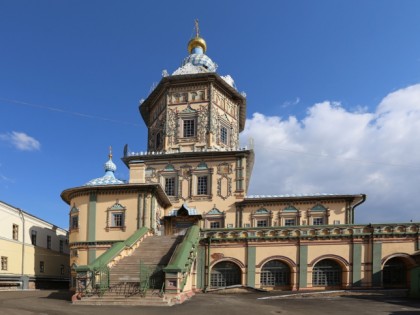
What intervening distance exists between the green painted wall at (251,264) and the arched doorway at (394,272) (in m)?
7.64

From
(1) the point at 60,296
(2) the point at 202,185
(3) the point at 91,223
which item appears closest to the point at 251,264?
(2) the point at 202,185

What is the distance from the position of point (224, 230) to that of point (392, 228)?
9941 millimetres

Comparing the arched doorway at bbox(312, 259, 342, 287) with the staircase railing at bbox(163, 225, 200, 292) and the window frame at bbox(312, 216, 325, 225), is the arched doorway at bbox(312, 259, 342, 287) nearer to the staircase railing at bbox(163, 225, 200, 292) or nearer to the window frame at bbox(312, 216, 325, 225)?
the window frame at bbox(312, 216, 325, 225)

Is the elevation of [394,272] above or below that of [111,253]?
below

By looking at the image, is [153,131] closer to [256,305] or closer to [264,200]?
[264,200]

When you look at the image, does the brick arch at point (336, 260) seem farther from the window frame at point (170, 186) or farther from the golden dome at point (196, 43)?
the golden dome at point (196, 43)

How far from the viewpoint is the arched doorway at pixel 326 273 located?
23594 millimetres

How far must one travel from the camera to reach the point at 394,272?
2339cm

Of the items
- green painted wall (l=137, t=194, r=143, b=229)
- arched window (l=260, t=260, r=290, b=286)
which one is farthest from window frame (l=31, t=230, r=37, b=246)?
arched window (l=260, t=260, r=290, b=286)

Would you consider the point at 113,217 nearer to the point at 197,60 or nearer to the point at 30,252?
the point at 30,252

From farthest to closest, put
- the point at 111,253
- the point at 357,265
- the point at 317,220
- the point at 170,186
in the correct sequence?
the point at 170,186, the point at 317,220, the point at 357,265, the point at 111,253

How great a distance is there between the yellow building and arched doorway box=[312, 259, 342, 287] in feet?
71.1

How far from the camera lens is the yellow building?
94.9 feet

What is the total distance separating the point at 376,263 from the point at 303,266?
4153 millimetres
